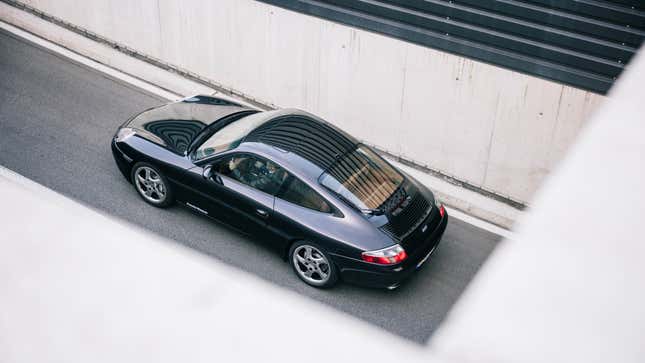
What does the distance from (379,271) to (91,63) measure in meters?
7.25

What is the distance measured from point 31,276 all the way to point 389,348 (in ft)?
3.36

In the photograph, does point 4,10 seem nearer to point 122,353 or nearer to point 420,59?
point 420,59

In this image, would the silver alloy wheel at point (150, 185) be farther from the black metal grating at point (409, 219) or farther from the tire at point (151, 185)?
the black metal grating at point (409, 219)

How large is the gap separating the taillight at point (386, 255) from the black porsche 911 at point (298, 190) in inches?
0.4

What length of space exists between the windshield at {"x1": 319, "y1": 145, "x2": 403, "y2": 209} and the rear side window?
0.17 m

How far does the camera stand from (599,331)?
5.02 ft

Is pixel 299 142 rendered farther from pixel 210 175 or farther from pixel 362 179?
pixel 210 175

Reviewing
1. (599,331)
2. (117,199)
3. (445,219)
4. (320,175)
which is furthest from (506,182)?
(599,331)

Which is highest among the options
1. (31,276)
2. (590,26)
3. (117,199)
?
(31,276)

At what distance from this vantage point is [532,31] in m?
8.64

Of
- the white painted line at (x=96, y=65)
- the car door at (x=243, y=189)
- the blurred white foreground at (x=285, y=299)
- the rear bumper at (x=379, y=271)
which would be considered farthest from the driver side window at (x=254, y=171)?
the blurred white foreground at (x=285, y=299)

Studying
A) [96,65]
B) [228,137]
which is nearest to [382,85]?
[228,137]

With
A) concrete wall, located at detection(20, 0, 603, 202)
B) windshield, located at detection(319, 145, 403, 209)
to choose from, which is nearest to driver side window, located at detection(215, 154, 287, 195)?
windshield, located at detection(319, 145, 403, 209)

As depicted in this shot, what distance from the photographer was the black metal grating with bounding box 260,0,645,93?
27.1 feet
